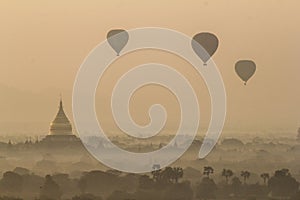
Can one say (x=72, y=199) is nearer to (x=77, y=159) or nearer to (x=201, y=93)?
(x=77, y=159)

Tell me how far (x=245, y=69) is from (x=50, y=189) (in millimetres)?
673

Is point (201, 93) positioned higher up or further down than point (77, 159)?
higher up

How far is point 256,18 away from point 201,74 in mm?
233

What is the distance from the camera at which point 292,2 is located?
54.3 inches

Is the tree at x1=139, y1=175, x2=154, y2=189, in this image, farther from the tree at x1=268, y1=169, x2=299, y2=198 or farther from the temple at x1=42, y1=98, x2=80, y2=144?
the tree at x1=268, y1=169, x2=299, y2=198

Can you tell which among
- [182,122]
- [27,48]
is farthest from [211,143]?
[27,48]

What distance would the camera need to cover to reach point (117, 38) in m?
1.35

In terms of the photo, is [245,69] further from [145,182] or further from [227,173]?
[145,182]

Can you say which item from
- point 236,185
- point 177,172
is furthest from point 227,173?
point 177,172

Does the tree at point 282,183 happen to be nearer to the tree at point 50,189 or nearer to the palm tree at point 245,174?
the palm tree at point 245,174

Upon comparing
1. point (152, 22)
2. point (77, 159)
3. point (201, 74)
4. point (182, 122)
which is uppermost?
point (152, 22)

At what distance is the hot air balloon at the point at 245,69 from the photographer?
1370mm

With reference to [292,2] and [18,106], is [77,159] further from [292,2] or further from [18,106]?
[292,2]

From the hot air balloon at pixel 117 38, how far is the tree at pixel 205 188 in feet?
1.52
